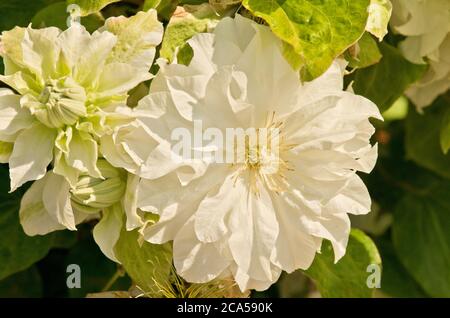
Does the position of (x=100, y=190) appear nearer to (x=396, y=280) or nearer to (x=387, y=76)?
(x=387, y=76)

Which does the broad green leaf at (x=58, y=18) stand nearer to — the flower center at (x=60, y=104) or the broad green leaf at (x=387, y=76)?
the flower center at (x=60, y=104)

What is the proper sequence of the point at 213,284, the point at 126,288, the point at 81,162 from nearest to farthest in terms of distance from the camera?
the point at 81,162 → the point at 213,284 → the point at 126,288

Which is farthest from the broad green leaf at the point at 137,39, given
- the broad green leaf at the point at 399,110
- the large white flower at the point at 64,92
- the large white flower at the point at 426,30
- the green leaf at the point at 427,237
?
the broad green leaf at the point at 399,110

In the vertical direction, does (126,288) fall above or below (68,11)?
below

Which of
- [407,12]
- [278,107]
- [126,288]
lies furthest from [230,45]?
[126,288]

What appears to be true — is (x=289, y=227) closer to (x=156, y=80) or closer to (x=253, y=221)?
(x=253, y=221)

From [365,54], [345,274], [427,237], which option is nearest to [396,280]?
[427,237]
